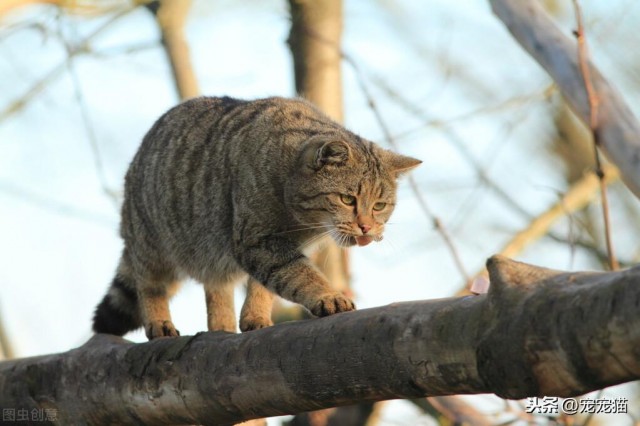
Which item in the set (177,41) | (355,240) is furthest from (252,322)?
(177,41)

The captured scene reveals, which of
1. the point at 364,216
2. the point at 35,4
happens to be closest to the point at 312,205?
the point at 364,216

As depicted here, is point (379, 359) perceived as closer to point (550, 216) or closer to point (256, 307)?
point (256, 307)

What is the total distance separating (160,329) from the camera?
4379mm

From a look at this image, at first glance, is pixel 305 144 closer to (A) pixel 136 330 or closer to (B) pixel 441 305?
(A) pixel 136 330

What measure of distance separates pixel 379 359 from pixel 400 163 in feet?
6.40

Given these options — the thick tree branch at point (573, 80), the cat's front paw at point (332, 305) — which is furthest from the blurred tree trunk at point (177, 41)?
the cat's front paw at point (332, 305)

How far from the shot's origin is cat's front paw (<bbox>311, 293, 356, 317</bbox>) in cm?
342

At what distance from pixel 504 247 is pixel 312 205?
1.53 meters

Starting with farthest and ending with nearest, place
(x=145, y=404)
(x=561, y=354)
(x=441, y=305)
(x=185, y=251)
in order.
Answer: (x=185, y=251), (x=145, y=404), (x=441, y=305), (x=561, y=354)

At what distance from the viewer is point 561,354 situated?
213 cm

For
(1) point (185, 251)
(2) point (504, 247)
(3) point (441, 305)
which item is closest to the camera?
(3) point (441, 305)

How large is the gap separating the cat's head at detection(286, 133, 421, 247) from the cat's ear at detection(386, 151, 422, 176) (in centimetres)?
11

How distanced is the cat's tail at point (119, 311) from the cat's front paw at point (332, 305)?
1527 millimetres

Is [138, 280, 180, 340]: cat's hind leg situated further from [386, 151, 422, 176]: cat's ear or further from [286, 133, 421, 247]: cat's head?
[386, 151, 422, 176]: cat's ear
